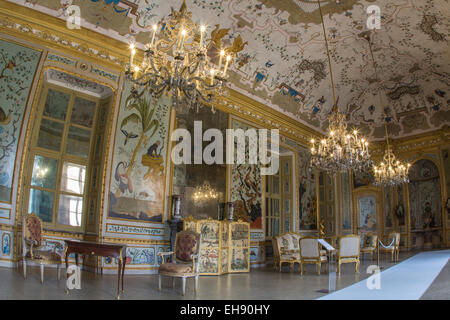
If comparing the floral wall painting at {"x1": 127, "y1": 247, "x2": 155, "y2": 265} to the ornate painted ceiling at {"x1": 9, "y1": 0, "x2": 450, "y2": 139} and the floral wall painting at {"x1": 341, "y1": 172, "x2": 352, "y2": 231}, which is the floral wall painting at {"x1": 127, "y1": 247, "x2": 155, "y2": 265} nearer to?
the ornate painted ceiling at {"x1": 9, "y1": 0, "x2": 450, "y2": 139}

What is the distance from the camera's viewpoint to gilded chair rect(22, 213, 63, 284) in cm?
580

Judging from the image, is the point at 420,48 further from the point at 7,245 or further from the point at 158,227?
the point at 7,245

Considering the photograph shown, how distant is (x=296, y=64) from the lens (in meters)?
12.2

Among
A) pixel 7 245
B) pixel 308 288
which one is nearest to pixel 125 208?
pixel 7 245

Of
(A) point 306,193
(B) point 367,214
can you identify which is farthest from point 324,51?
(B) point 367,214

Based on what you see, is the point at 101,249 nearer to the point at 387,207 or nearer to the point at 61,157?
the point at 61,157

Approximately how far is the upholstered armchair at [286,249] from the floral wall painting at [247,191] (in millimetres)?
1052

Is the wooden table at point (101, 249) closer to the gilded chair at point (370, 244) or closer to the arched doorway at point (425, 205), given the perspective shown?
the gilded chair at point (370, 244)

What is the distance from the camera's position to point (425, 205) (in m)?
15.9

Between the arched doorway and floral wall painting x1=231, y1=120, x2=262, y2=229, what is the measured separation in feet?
27.8

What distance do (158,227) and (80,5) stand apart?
554 centimetres

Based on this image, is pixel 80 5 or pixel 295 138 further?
pixel 295 138

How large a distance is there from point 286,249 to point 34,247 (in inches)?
282

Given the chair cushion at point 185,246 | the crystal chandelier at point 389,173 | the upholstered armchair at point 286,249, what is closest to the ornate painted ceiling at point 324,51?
the crystal chandelier at point 389,173
